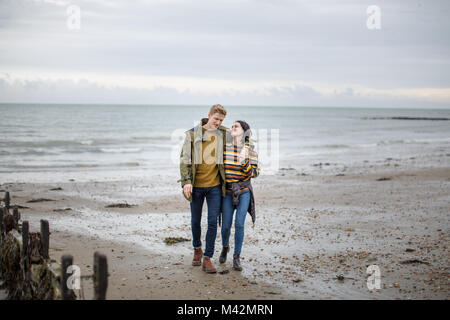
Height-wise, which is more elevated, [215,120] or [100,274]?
[215,120]

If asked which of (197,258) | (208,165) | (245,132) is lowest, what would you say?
(197,258)

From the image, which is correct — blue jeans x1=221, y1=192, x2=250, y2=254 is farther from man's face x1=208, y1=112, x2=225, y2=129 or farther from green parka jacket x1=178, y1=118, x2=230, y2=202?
man's face x1=208, y1=112, x2=225, y2=129

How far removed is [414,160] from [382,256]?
16.9m

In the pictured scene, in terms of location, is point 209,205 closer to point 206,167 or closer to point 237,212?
point 237,212

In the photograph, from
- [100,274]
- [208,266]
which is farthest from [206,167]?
[100,274]

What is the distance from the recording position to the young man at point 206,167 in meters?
5.56

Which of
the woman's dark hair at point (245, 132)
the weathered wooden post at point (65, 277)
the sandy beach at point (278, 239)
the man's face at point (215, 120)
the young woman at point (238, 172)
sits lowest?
the sandy beach at point (278, 239)

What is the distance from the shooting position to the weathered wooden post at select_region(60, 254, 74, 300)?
139 inches

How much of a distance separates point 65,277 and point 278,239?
15.2 feet

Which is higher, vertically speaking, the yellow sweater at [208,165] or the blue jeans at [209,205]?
the yellow sweater at [208,165]

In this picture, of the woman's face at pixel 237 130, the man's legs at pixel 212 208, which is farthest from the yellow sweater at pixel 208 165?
the woman's face at pixel 237 130

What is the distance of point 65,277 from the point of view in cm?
353

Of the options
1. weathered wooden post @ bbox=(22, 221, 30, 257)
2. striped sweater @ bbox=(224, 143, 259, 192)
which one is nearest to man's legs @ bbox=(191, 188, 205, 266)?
striped sweater @ bbox=(224, 143, 259, 192)

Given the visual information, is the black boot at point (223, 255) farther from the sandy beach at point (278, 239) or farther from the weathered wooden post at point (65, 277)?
the weathered wooden post at point (65, 277)
